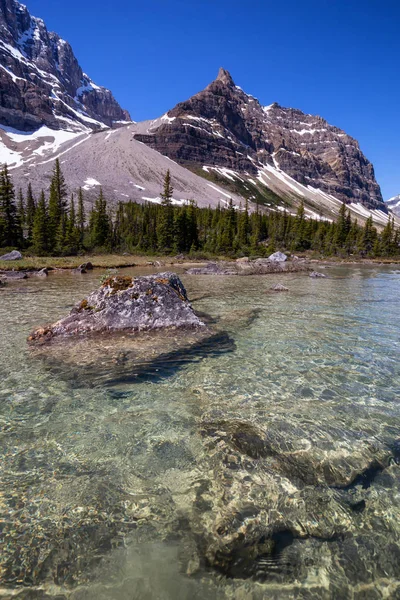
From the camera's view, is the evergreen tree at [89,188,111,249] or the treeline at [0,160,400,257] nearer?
the treeline at [0,160,400,257]

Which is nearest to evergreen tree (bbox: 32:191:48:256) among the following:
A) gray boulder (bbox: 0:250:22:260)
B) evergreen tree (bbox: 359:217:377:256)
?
gray boulder (bbox: 0:250:22:260)

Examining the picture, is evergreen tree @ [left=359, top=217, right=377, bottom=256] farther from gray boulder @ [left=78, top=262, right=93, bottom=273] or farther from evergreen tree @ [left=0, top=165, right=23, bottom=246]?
evergreen tree @ [left=0, top=165, right=23, bottom=246]

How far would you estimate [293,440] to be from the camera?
16.8 feet

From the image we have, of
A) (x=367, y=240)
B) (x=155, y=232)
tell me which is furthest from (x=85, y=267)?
(x=367, y=240)

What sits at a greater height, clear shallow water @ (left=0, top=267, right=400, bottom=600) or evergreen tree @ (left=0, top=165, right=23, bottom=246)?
evergreen tree @ (left=0, top=165, right=23, bottom=246)

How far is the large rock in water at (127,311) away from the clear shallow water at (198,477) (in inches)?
74.6

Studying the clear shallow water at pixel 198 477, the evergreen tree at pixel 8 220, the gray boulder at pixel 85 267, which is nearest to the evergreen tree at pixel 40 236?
the evergreen tree at pixel 8 220

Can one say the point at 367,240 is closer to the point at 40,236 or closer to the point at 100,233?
the point at 100,233

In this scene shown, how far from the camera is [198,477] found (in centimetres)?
433

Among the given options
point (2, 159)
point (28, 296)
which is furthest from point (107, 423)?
point (2, 159)

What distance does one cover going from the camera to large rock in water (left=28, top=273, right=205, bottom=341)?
34.6ft

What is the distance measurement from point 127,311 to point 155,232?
3169 inches

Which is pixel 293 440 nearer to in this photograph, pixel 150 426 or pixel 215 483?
pixel 215 483

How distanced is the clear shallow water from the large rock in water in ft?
6.22
